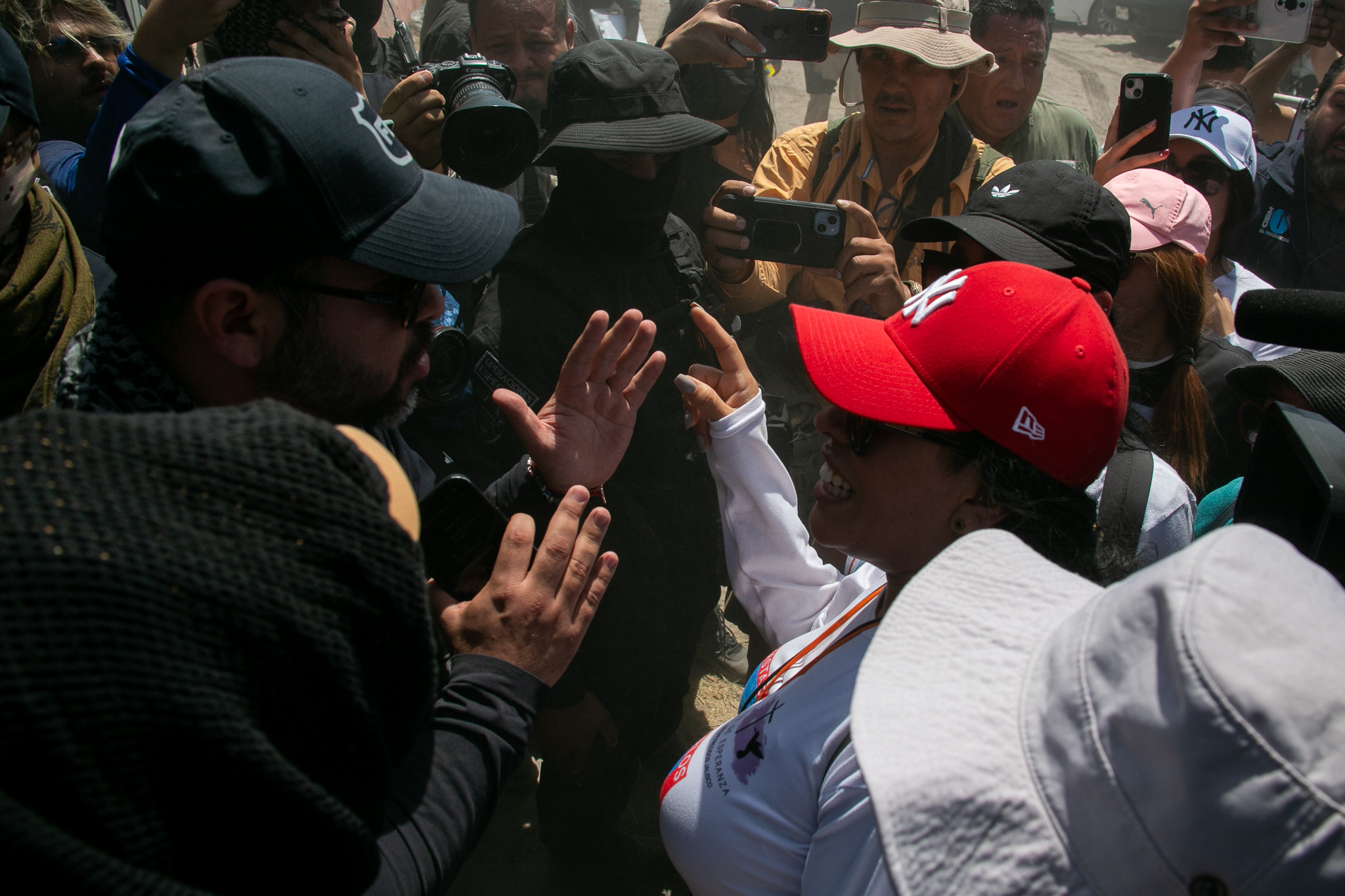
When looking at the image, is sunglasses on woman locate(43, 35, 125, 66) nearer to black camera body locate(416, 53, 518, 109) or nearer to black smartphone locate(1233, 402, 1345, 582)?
black camera body locate(416, 53, 518, 109)

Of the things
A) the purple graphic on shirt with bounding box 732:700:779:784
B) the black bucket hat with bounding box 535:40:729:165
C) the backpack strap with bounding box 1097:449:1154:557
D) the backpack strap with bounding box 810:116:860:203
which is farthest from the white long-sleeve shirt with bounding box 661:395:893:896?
the backpack strap with bounding box 810:116:860:203

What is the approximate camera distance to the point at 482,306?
8.20 ft

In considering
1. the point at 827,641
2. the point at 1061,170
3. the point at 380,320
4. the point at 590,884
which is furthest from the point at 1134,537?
the point at 590,884

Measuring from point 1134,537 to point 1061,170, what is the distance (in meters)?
1.12

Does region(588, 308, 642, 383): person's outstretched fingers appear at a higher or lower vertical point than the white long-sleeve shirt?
higher

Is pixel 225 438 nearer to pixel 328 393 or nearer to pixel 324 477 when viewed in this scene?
pixel 324 477

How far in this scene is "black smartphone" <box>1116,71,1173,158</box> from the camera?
10.1 ft

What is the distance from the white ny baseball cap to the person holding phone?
0.85 m

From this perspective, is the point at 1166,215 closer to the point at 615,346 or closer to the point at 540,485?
the point at 615,346

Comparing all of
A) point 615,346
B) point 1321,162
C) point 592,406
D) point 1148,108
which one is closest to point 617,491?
point 592,406

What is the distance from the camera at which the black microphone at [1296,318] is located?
1.24 m

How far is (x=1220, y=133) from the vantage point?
3311 millimetres

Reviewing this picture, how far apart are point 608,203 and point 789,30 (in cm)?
145

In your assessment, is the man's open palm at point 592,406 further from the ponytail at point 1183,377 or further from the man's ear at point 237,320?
the ponytail at point 1183,377
